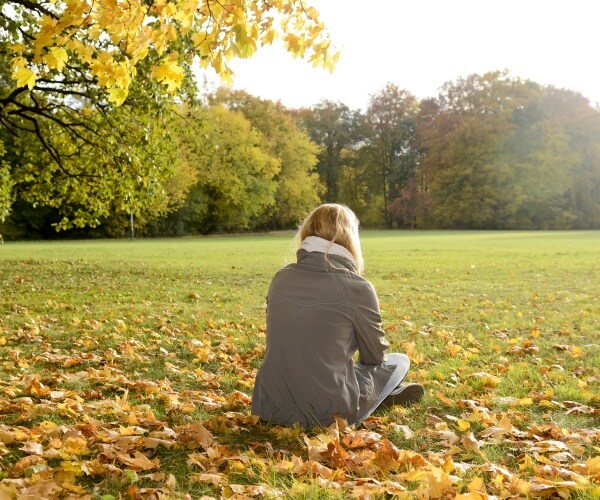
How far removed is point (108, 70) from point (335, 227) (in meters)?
2.77

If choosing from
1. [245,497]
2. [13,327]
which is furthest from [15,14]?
[245,497]

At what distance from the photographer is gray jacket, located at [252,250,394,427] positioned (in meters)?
4.04

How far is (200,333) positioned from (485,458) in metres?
5.36

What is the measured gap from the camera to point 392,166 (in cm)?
7200

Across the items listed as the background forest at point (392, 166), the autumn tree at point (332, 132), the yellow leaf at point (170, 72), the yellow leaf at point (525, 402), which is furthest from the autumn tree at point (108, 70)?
the autumn tree at point (332, 132)

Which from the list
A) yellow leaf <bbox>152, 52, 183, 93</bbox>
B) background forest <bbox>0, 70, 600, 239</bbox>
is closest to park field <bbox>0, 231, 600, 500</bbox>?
yellow leaf <bbox>152, 52, 183, 93</bbox>

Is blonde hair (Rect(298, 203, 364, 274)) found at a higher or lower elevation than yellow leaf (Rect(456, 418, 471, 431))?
higher

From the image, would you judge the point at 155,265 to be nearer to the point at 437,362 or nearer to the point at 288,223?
the point at 437,362

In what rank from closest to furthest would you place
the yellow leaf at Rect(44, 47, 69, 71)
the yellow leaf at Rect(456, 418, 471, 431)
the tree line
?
the yellow leaf at Rect(456, 418, 471, 431) < the yellow leaf at Rect(44, 47, 69, 71) < the tree line

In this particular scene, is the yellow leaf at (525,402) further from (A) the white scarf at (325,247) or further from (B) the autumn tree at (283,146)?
(B) the autumn tree at (283,146)

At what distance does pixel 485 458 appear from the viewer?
11.5ft

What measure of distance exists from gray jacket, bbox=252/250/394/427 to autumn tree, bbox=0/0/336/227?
7.63 feet

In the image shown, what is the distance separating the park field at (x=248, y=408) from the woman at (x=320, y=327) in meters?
0.19

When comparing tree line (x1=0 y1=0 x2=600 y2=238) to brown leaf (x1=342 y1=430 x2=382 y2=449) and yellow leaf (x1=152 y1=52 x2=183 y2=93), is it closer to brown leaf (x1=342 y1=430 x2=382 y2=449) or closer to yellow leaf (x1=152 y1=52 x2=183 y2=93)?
yellow leaf (x1=152 y1=52 x2=183 y2=93)
